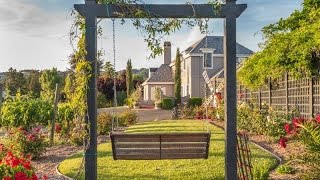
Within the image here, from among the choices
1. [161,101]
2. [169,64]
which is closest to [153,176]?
[161,101]

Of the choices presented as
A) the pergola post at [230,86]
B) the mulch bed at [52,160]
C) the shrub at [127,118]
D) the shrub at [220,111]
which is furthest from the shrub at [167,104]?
the pergola post at [230,86]

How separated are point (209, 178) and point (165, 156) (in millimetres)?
842

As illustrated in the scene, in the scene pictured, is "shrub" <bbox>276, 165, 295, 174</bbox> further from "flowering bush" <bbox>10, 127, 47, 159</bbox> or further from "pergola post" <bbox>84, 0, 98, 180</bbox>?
"flowering bush" <bbox>10, 127, 47, 159</bbox>

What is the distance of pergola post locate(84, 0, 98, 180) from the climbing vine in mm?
7870

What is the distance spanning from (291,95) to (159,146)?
8388 mm

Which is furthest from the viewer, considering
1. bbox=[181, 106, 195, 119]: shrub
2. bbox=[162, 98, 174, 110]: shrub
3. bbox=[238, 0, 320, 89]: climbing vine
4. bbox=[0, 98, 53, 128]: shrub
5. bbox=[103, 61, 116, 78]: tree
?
bbox=[162, 98, 174, 110]: shrub

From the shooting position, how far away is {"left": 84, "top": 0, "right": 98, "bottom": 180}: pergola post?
6.46 m

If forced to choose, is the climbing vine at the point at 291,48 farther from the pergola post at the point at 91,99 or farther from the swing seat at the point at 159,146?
the pergola post at the point at 91,99

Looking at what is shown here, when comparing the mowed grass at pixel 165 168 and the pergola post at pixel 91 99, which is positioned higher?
the pergola post at pixel 91 99

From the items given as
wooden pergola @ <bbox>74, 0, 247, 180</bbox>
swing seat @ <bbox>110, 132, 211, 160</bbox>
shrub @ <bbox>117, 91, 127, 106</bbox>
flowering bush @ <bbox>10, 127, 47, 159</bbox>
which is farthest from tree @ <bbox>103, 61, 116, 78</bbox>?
shrub @ <bbox>117, 91, 127, 106</bbox>

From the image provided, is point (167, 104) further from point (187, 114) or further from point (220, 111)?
point (220, 111)

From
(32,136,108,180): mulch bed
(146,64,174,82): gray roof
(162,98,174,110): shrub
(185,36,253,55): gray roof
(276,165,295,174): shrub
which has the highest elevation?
(185,36,253,55): gray roof

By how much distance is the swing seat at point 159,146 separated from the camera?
27.7 ft

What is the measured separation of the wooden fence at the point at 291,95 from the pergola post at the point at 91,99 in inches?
334
